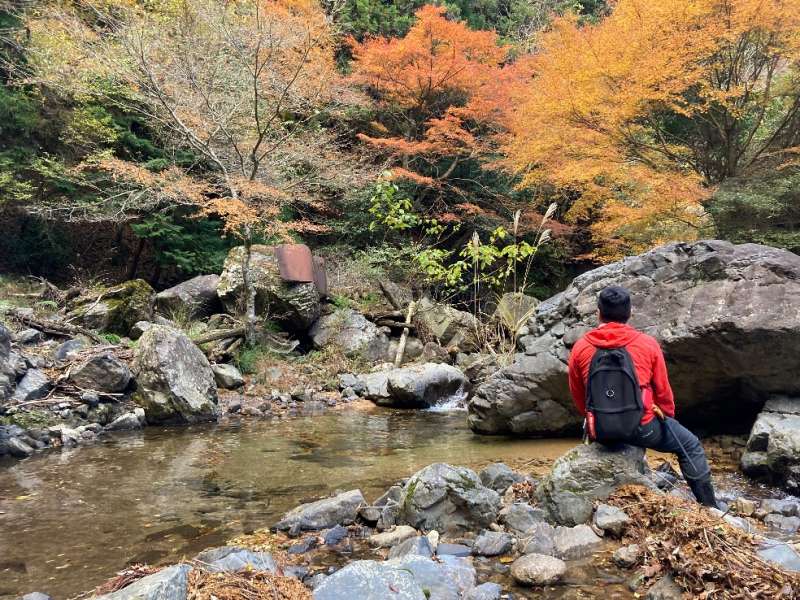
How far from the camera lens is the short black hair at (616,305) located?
298cm

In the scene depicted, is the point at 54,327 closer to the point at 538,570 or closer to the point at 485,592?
the point at 485,592

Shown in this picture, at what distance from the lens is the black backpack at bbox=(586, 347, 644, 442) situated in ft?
9.57

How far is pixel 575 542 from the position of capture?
2.87 meters

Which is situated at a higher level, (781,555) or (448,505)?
(781,555)

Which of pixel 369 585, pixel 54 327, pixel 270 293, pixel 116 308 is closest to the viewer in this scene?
pixel 369 585

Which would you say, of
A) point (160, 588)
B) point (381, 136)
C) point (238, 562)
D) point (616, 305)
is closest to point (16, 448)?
point (238, 562)

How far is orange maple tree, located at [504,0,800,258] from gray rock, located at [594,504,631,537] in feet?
26.0

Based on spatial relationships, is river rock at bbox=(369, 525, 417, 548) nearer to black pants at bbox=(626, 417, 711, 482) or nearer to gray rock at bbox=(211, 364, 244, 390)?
black pants at bbox=(626, 417, 711, 482)

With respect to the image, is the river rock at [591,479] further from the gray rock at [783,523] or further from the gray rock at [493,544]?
the gray rock at [783,523]

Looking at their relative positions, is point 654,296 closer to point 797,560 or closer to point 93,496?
point 797,560

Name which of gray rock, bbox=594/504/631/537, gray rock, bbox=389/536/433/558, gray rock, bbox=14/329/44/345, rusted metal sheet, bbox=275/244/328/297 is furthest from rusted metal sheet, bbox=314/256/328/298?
gray rock, bbox=594/504/631/537

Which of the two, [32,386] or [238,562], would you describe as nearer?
[238,562]

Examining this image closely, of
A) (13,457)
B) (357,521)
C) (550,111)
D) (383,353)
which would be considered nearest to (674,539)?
(357,521)

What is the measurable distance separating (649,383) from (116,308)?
29.6ft
